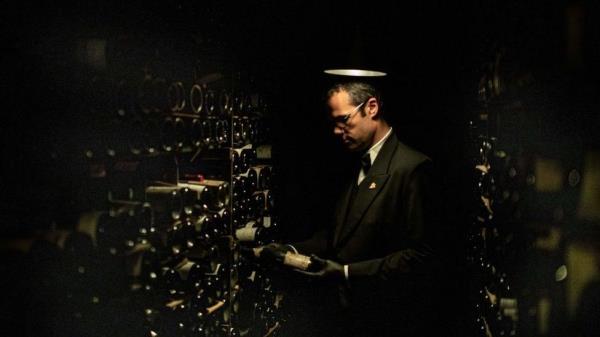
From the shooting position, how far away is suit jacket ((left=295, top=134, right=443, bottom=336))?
3.25m

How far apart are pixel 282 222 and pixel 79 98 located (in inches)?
113

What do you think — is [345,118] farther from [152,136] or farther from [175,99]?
[152,136]

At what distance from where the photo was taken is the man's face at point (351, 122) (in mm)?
3562

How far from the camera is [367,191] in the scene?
3467 millimetres

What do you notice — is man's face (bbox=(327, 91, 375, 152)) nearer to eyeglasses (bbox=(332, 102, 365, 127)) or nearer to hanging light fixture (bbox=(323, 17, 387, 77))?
eyeglasses (bbox=(332, 102, 365, 127))

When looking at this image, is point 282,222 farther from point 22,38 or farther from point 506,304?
point 22,38

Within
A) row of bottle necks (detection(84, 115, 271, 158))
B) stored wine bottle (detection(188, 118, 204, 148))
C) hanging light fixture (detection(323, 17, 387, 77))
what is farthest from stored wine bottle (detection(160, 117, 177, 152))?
hanging light fixture (detection(323, 17, 387, 77))

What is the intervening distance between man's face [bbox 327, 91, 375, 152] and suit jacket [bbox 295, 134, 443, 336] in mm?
147

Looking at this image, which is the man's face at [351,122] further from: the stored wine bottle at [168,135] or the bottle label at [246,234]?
the stored wine bottle at [168,135]

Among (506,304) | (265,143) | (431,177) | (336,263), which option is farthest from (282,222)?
(506,304)

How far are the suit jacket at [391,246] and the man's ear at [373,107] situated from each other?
0.19 m

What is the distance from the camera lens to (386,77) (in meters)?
4.75

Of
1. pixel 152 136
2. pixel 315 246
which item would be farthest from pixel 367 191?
pixel 152 136

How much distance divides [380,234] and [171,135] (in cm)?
142
